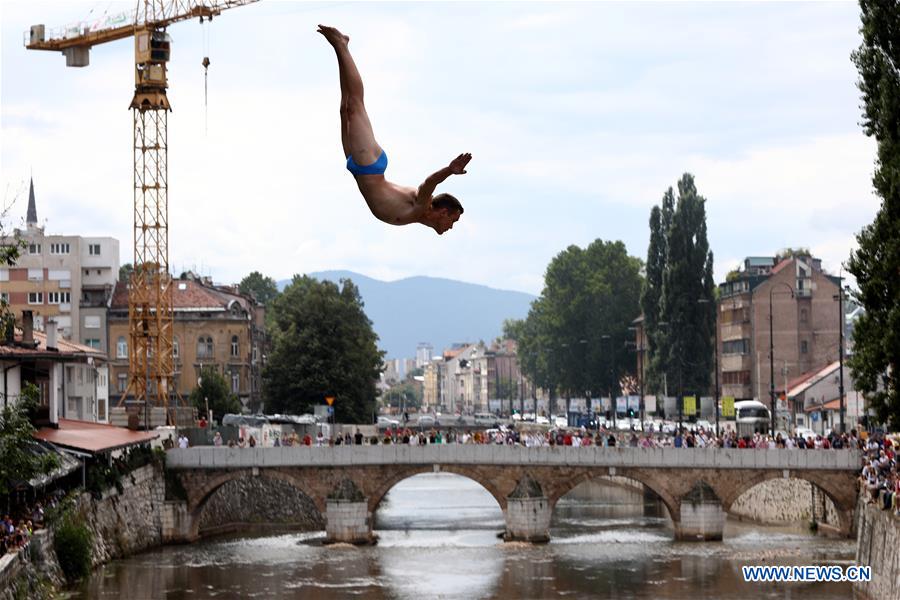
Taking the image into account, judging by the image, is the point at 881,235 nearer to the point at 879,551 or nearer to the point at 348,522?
the point at 879,551

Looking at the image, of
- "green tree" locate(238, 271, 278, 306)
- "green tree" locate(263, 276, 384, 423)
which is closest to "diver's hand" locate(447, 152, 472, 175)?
"green tree" locate(263, 276, 384, 423)

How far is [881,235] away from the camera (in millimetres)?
43781

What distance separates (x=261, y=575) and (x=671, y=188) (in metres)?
63.3

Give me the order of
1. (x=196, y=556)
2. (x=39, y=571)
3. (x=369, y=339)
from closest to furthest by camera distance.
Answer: (x=39, y=571), (x=196, y=556), (x=369, y=339)

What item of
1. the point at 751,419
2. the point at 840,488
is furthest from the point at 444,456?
the point at 751,419

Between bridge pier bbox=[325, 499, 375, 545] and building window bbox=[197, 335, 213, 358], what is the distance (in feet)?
→ 161

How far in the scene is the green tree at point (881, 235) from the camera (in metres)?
42.8

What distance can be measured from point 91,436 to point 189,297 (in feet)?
185

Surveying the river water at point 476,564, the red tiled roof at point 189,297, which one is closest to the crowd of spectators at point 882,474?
the river water at point 476,564

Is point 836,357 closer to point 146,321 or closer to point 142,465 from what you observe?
point 146,321

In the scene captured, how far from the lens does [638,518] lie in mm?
83500

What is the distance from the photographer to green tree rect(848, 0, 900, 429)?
42.8 m

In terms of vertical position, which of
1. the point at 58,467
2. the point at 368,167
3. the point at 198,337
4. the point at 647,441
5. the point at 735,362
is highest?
the point at 198,337

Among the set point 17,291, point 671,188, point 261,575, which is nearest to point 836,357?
point 671,188
